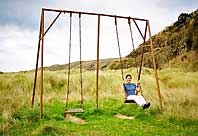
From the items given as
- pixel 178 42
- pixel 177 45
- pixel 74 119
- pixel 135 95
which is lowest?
pixel 74 119

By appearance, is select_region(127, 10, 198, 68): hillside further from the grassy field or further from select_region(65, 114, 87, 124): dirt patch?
select_region(65, 114, 87, 124): dirt patch

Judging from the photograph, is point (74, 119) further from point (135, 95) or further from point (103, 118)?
point (135, 95)

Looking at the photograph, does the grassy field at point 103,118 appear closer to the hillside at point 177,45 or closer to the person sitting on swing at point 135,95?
the person sitting on swing at point 135,95

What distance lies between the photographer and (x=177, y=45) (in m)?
50.4

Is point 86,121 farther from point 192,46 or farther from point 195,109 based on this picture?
point 192,46

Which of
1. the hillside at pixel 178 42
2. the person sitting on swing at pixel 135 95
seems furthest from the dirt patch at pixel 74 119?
the hillside at pixel 178 42

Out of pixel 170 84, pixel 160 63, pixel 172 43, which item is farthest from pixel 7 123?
pixel 172 43

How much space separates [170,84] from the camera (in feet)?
76.4

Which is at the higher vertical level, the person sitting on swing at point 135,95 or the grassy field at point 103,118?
the person sitting on swing at point 135,95

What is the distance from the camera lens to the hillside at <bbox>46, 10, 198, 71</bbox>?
45.2 m

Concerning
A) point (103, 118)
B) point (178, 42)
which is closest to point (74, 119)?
point (103, 118)

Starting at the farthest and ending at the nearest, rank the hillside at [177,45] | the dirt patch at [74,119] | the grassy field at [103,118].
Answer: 1. the hillside at [177,45]
2. the dirt patch at [74,119]
3. the grassy field at [103,118]

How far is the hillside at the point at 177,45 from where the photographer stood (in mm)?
45219

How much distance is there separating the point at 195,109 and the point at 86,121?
3.64 m
